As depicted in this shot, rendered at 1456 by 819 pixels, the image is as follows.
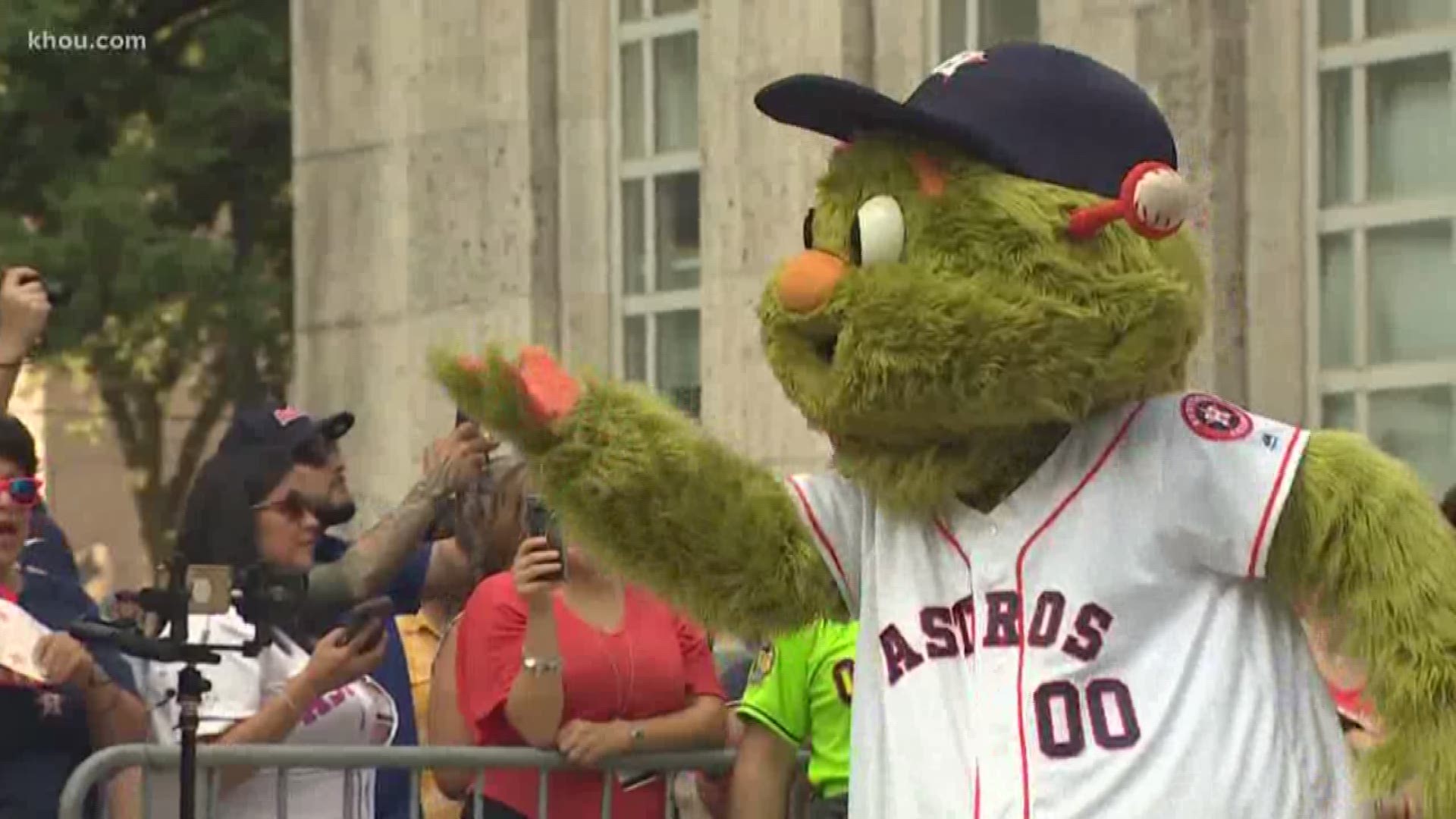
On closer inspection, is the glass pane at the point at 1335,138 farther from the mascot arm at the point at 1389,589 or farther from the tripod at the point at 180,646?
the mascot arm at the point at 1389,589

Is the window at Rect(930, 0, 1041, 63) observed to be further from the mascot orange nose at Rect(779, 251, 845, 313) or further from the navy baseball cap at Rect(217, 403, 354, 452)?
the mascot orange nose at Rect(779, 251, 845, 313)

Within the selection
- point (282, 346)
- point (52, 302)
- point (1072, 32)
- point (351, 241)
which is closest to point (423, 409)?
point (351, 241)

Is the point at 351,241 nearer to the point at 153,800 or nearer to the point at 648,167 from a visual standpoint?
the point at 648,167

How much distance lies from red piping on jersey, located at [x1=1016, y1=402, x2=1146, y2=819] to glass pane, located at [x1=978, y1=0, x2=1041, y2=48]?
5.36m

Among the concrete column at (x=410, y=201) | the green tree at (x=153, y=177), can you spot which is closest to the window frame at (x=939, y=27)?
the concrete column at (x=410, y=201)

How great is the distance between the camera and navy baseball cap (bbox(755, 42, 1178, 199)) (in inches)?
182

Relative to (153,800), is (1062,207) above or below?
above

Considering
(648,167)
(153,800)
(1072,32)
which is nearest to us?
(153,800)

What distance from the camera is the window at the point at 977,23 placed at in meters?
9.98

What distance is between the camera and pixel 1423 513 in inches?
181

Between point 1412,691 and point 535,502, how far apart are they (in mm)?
2442

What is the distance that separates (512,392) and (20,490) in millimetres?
1930

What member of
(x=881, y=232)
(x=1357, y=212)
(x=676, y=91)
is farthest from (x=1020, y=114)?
(x=676, y=91)

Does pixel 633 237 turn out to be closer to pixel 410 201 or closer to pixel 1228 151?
pixel 410 201
